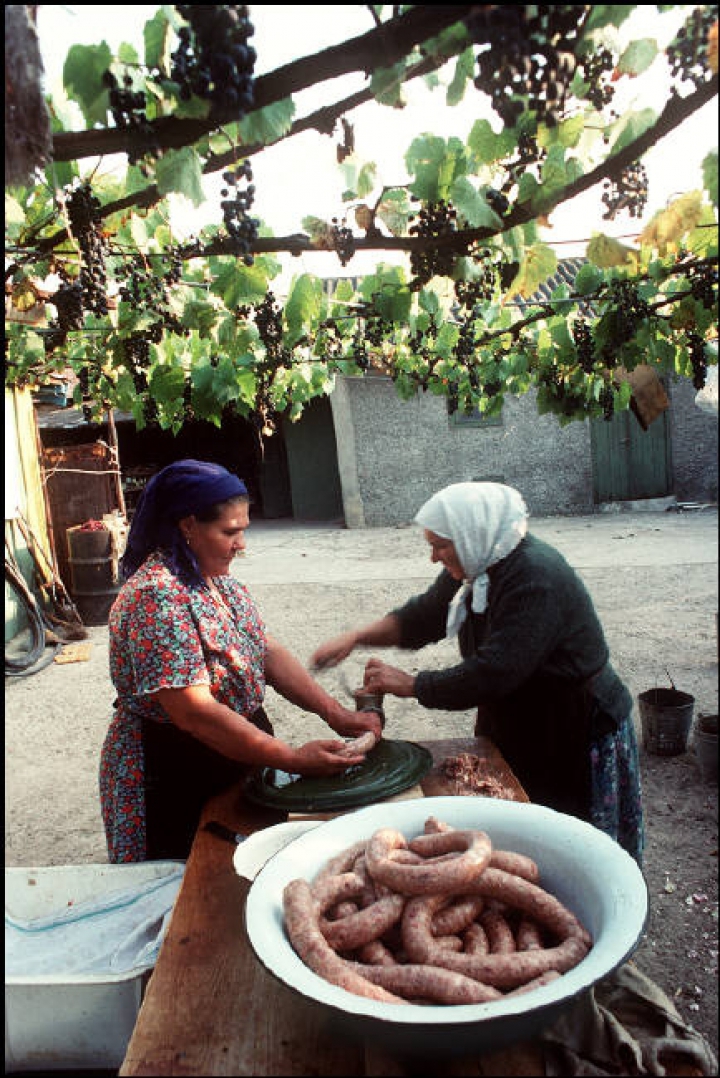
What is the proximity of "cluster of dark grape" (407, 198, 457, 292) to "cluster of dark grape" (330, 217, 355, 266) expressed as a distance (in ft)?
0.64

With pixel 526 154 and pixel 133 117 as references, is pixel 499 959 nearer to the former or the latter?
pixel 133 117

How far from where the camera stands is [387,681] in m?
2.79

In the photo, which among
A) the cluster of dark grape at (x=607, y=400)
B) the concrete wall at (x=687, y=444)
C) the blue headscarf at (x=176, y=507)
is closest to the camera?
the blue headscarf at (x=176, y=507)

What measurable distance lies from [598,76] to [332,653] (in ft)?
7.32

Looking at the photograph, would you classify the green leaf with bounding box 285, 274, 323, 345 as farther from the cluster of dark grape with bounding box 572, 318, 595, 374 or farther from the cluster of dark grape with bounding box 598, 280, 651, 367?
the cluster of dark grape with bounding box 572, 318, 595, 374

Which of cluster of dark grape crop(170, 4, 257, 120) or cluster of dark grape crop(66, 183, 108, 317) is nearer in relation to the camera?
cluster of dark grape crop(170, 4, 257, 120)

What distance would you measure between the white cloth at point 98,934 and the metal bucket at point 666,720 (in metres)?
3.84

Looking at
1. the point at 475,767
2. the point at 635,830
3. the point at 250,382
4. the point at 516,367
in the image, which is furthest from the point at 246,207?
the point at 516,367

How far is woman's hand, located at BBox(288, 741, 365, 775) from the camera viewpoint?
90.2 inches

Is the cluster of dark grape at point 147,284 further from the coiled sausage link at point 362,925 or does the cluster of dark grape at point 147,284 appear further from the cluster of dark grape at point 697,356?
the cluster of dark grape at point 697,356

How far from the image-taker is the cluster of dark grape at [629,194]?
209 centimetres

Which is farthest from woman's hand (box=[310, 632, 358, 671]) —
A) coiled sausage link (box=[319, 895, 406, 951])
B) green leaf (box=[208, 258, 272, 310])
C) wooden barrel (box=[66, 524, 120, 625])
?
wooden barrel (box=[66, 524, 120, 625])

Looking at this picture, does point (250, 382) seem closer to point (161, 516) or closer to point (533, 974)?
point (161, 516)

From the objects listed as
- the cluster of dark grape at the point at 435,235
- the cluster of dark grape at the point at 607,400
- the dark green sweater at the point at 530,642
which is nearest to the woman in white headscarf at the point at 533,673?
the dark green sweater at the point at 530,642
